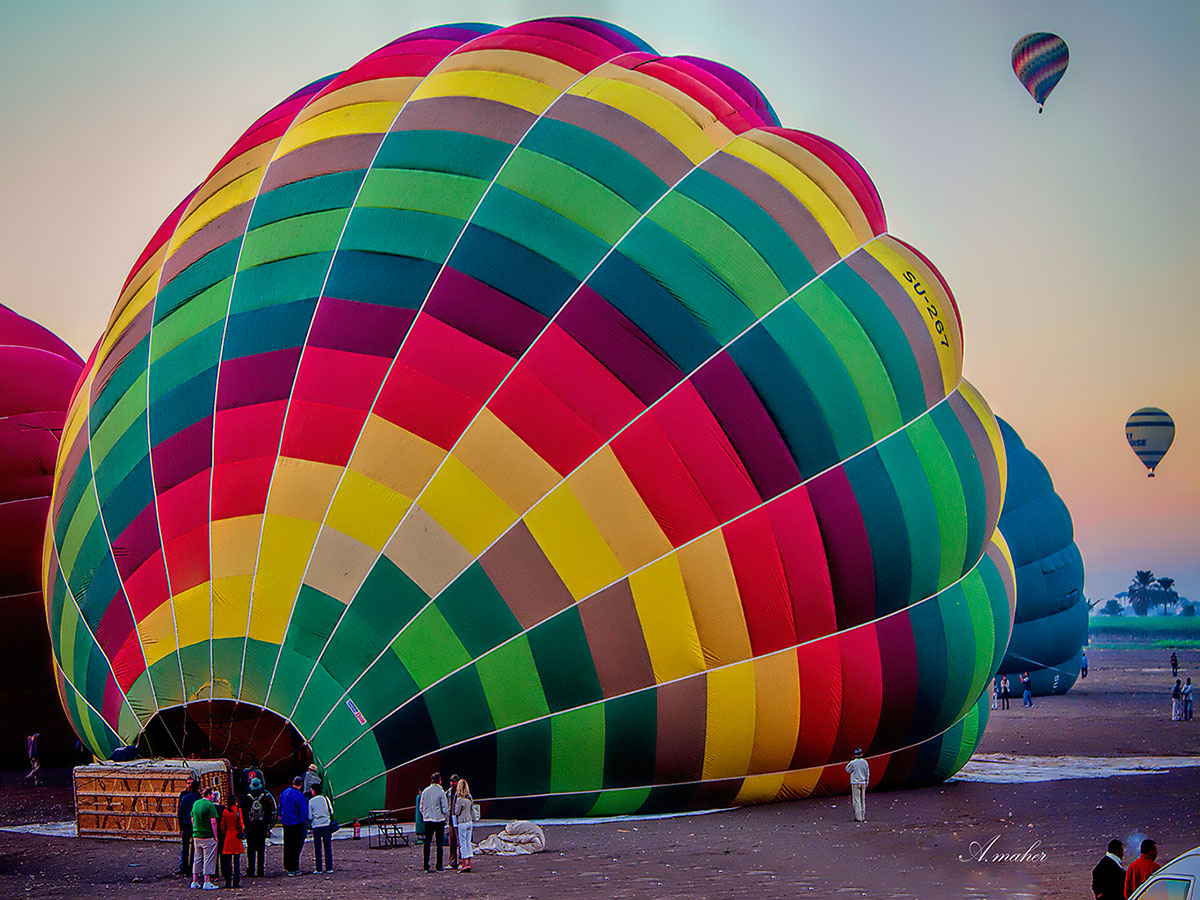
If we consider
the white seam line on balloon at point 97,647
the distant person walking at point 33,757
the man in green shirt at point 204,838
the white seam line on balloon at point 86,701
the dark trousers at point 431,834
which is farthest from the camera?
the distant person walking at point 33,757

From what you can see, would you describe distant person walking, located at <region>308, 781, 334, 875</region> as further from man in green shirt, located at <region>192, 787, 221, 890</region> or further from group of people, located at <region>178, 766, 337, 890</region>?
man in green shirt, located at <region>192, 787, 221, 890</region>

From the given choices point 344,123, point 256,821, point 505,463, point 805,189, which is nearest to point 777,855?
point 505,463

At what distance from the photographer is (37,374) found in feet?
50.5

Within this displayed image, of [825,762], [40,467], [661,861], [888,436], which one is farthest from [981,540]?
[40,467]

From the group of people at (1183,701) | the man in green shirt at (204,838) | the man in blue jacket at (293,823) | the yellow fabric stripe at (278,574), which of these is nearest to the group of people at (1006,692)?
the group of people at (1183,701)

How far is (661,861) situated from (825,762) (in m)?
2.39

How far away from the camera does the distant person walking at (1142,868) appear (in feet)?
19.3

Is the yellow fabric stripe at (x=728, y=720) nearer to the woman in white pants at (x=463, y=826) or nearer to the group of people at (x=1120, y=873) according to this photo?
the woman in white pants at (x=463, y=826)

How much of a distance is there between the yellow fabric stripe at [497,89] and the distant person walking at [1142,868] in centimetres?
684

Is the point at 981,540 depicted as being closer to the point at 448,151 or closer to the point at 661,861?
the point at 661,861

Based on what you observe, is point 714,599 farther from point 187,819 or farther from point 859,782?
point 187,819

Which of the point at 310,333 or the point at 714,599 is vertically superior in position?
the point at 310,333

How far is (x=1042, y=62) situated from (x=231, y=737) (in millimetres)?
25972

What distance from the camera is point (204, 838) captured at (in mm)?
7953
